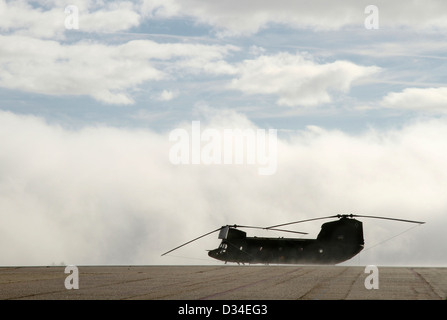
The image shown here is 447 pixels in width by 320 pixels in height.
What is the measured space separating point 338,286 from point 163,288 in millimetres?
8284

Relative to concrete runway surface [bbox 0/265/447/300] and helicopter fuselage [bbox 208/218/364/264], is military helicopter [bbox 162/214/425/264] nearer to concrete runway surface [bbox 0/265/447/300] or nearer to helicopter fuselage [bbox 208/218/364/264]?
helicopter fuselage [bbox 208/218/364/264]

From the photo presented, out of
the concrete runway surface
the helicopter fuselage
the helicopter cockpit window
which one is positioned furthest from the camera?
the helicopter fuselage

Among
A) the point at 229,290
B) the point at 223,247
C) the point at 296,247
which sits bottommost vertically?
the point at 229,290

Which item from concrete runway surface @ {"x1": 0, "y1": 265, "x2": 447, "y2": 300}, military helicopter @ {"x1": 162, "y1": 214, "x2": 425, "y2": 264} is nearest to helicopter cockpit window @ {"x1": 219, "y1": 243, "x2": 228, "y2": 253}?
military helicopter @ {"x1": 162, "y1": 214, "x2": 425, "y2": 264}

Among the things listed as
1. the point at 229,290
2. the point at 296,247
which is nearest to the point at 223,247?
the point at 296,247

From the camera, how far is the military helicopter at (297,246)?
217 feet

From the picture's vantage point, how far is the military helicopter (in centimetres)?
6619

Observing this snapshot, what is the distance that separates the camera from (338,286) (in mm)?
30656

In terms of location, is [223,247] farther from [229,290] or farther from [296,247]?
[229,290]

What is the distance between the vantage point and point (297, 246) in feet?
220

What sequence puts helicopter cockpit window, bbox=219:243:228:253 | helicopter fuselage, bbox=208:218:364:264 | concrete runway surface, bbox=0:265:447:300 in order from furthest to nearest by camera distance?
helicopter fuselage, bbox=208:218:364:264
helicopter cockpit window, bbox=219:243:228:253
concrete runway surface, bbox=0:265:447:300

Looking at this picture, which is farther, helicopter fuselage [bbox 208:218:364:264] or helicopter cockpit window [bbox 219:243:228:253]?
helicopter fuselage [bbox 208:218:364:264]

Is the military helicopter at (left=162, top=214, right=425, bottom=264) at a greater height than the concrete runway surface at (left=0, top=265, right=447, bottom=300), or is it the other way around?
the military helicopter at (left=162, top=214, right=425, bottom=264)
